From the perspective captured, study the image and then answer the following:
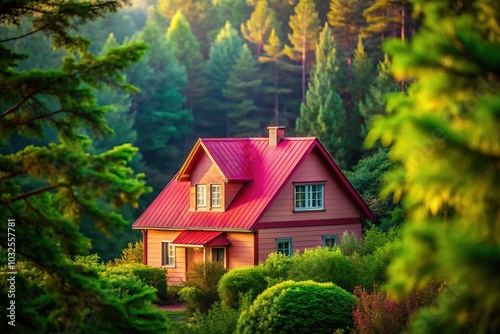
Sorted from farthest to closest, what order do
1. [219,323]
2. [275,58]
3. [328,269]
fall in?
[275,58], [328,269], [219,323]

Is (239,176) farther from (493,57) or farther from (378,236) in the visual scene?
(493,57)

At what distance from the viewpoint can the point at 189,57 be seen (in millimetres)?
92812

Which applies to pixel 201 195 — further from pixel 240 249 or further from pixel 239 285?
pixel 239 285

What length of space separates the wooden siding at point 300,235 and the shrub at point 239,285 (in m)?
6.72

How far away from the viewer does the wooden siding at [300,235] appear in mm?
38781

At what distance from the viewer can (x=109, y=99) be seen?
7838cm

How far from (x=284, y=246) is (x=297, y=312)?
53.5ft

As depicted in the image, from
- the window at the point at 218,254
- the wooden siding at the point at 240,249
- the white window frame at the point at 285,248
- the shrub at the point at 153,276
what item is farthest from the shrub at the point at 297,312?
the window at the point at 218,254

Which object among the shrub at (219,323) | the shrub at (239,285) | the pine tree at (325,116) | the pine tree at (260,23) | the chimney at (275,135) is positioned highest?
the pine tree at (260,23)

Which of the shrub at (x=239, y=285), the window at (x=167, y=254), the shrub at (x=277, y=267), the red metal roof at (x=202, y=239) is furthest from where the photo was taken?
the window at (x=167, y=254)

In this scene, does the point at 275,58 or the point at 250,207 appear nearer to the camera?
the point at 250,207

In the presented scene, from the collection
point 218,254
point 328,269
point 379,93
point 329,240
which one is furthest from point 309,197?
point 379,93

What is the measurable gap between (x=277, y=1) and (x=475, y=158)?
293 ft

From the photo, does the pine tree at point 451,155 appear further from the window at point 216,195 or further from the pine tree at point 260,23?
the pine tree at point 260,23
